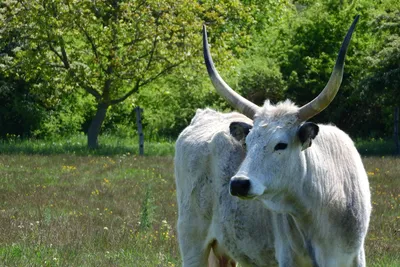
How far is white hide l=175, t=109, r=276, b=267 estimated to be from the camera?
6.55 metres

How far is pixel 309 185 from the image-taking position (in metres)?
5.76

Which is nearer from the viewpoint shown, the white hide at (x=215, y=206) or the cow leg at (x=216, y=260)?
the white hide at (x=215, y=206)

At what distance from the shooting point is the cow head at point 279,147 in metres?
5.41

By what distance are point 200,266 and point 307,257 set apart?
5.39ft

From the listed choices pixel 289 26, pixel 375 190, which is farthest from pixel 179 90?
pixel 375 190

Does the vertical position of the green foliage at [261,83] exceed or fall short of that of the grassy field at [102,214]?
it exceeds it

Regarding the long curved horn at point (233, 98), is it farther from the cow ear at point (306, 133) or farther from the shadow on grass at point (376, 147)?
the shadow on grass at point (376, 147)

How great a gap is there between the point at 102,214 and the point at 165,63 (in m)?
16.7

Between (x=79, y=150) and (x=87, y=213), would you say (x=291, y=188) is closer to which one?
(x=87, y=213)

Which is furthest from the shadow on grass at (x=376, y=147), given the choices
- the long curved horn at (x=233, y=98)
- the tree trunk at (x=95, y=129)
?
the long curved horn at (x=233, y=98)

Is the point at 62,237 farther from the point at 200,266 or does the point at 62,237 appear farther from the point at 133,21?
the point at 133,21

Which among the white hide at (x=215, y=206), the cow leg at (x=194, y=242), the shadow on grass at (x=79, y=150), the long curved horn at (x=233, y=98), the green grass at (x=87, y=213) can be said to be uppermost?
the long curved horn at (x=233, y=98)

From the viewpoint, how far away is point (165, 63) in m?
28.7

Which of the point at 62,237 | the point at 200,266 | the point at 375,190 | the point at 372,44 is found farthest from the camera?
the point at 372,44
